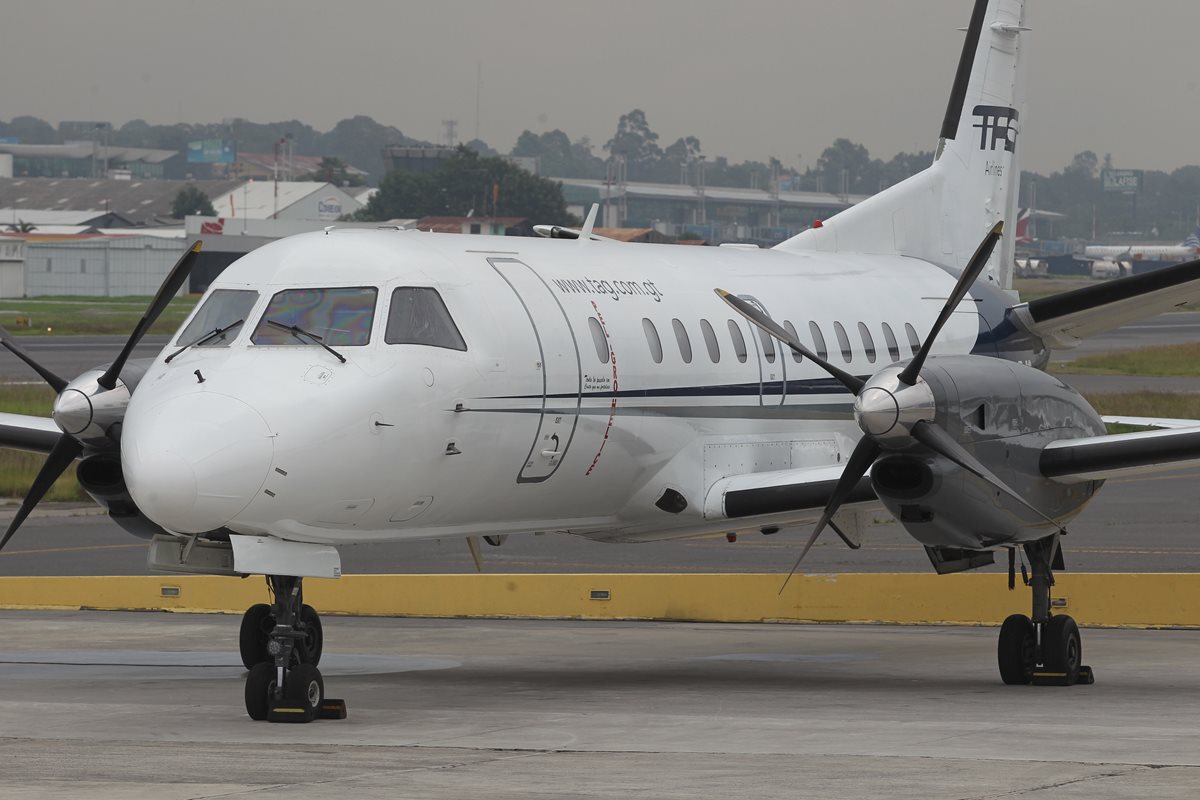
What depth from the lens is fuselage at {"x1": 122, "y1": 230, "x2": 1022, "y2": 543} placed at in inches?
414

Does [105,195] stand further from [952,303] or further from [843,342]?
[952,303]

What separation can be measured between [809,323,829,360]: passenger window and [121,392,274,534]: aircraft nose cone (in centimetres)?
623

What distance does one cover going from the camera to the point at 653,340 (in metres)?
13.7

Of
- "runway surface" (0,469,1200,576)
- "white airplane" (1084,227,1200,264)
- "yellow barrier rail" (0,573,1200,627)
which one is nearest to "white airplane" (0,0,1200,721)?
"yellow barrier rail" (0,573,1200,627)

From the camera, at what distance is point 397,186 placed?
13800 centimetres

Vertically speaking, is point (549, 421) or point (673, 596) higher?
point (549, 421)

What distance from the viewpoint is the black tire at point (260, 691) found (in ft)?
36.0

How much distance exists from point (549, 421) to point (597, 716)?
2.17 meters

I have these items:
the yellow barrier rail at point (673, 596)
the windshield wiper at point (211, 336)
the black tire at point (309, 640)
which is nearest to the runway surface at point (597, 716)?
the yellow barrier rail at point (673, 596)

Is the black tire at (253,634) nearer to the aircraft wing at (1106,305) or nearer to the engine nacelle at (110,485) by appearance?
the engine nacelle at (110,485)

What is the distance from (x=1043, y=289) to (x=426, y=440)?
117168mm

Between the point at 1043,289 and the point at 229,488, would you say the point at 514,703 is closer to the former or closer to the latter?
the point at 229,488

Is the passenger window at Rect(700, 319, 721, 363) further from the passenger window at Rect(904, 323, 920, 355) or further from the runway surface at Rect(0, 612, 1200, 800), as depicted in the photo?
the passenger window at Rect(904, 323, 920, 355)

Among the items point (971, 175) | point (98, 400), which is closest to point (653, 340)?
point (98, 400)
